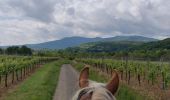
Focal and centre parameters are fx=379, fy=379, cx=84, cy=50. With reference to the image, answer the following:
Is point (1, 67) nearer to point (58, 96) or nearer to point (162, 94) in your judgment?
point (58, 96)

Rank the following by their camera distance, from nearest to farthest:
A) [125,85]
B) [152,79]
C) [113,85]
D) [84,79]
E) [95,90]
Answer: [95,90]
[113,85]
[84,79]
[125,85]
[152,79]

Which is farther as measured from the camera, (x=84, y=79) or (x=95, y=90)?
(x=84, y=79)

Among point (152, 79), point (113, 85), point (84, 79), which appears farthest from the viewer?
point (152, 79)

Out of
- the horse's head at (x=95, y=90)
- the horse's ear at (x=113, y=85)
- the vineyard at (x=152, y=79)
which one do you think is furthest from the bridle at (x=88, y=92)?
the vineyard at (x=152, y=79)

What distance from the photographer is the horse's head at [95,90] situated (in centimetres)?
223

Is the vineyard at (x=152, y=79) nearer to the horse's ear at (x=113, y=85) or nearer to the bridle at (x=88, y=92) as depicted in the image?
the horse's ear at (x=113, y=85)

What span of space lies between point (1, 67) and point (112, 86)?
27130 mm

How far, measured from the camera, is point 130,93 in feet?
61.2

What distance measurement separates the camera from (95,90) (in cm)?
232

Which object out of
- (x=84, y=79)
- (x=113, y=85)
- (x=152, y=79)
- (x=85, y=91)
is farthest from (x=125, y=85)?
(x=85, y=91)

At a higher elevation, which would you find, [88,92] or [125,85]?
[88,92]

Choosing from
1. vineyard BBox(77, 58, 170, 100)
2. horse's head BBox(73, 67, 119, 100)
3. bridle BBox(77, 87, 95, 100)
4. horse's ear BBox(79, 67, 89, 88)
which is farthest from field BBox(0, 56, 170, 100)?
bridle BBox(77, 87, 95, 100)

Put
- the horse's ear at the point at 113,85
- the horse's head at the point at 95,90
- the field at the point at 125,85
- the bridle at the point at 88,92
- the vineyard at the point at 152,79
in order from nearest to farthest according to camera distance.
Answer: the horse's head at the point at 95,90
the bridle at the point at 88,92
the horse's ear at the point at 113,85
the field at the point at 125,85
the vineyard at the point at 152,79

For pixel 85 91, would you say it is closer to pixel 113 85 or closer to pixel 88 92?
pixel 88 92
